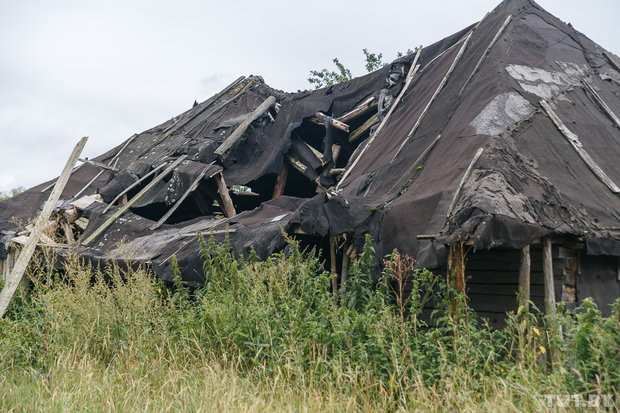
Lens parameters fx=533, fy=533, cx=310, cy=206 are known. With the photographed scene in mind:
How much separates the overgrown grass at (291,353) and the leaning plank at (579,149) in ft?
8.18

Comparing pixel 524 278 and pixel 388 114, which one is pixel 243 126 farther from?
pixel 524 278

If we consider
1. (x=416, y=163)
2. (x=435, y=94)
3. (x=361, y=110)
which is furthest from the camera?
(x=361, y=110)

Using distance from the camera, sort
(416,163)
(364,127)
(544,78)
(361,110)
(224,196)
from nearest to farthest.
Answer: (416,163), (544,78), (364,127), (361,110), (224,196)

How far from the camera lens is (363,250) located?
6.51m

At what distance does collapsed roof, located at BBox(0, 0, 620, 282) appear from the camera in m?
5.84

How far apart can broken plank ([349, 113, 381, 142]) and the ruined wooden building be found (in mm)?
36

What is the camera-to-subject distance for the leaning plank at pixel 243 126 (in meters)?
13.1

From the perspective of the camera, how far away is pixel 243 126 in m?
13.9

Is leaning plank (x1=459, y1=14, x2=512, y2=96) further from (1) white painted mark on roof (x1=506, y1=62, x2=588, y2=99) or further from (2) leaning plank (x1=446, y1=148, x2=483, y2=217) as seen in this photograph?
(2) leaning plank (x1=446, y1=148, x2=483, y2=217)

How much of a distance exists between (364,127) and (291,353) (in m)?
7.53

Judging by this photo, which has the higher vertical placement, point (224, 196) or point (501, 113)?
point (501, 113)

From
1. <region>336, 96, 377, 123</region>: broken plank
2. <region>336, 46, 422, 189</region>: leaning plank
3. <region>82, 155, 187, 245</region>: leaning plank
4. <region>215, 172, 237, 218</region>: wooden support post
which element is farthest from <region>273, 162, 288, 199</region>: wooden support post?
<region>336, 46, 422, 189</region>: leaning plank

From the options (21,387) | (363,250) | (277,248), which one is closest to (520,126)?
(363,250)

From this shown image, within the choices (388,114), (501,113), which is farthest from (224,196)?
(501,113)
